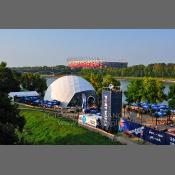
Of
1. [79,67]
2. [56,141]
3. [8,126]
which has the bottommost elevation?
[56,141]

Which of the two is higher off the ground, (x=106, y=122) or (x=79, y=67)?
(x=79, y=67)

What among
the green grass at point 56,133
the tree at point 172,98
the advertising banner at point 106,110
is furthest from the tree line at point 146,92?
the advertising banner at point 106,110

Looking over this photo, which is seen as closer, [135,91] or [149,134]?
[149,134]

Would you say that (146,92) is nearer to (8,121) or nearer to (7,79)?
(8,121)

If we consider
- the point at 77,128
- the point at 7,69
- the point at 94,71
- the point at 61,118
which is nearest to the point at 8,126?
the point at 77,128

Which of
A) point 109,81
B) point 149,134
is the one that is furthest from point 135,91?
point 149,134

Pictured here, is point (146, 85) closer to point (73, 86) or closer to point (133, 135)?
point (73, 86)
